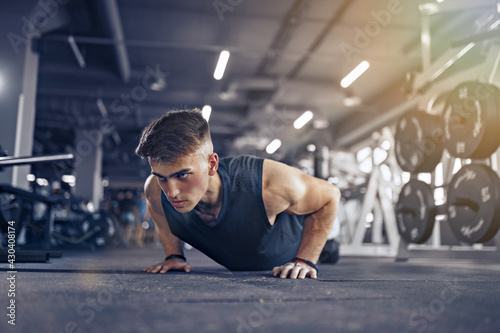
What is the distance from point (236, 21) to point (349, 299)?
16.9ft

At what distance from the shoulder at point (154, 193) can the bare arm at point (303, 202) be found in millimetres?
454

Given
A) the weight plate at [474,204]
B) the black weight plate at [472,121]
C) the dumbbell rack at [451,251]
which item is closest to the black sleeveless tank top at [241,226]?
the weight plate at [474,204]

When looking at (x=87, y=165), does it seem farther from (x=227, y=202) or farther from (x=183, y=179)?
(x=183, y=179)

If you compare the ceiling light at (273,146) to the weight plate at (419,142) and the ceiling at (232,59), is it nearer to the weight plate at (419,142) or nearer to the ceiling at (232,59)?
the ceiling at (232,59)

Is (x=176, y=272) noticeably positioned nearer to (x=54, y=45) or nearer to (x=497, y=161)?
Answer: (x=497, y=161)

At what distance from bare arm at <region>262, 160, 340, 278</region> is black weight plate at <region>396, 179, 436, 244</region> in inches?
67.6

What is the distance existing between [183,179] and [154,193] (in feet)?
1.34

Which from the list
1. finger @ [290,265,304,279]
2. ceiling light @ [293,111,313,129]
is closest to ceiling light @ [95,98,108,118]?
ceiling light @ [293,111,313,129]

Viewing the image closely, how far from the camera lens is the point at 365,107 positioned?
8.52 metres

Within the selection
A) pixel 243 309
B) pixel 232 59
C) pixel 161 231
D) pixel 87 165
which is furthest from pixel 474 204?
pixel 87 165

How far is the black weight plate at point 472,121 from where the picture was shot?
253 centimetres

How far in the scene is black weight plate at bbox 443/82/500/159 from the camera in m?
2.53

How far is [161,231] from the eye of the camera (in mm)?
1858

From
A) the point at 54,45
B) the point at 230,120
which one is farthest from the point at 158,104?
the point at 54,45
